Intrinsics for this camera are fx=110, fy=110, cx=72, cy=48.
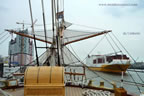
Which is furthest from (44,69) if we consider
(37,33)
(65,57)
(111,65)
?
(111,65)

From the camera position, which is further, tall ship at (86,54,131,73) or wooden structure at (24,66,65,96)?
tall ship at (86,54,131,73)

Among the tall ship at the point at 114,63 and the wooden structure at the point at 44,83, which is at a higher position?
the wooden structure at the point at 44,83

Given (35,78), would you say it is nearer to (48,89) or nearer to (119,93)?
(48,89)

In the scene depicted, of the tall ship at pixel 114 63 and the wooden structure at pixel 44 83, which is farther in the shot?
the tall ship at pixel 114 63

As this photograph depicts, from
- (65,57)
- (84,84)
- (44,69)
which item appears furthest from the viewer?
(65,57)

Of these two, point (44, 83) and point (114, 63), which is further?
point (114, 63)

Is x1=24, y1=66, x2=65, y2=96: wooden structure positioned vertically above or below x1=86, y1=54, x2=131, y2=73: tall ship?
above

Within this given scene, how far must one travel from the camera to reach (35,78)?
3482mm

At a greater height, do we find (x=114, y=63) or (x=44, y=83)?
(x=44, y=83)

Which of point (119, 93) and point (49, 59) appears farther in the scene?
point (49, 59)

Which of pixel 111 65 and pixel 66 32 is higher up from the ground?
pixel 66 32

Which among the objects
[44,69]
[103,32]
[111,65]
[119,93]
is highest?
[103,32]

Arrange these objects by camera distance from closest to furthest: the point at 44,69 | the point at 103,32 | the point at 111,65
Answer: the point at 44,69 → the point at 103,32 → the point at 111,65

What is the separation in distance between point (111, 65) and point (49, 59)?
27.7m
